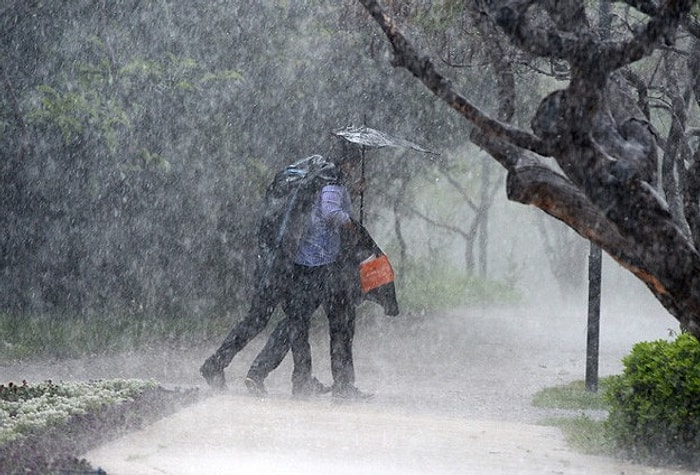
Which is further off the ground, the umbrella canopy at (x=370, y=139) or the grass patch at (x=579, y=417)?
the umbrella canopy at (x=370, y=139)

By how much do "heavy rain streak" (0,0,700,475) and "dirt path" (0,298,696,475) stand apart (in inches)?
1.8

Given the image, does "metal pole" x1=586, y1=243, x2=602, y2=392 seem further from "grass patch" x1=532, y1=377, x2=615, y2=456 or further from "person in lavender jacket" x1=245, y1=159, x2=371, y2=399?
"person in lavender jacket" x1=245, y1=159, x2=371, y2=399

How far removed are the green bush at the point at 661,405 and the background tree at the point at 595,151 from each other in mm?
1265

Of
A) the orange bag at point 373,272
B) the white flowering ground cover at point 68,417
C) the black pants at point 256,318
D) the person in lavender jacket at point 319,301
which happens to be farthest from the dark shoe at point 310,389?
the white flowering ground cover at point 68,417

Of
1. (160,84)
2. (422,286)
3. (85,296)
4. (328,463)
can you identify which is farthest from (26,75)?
(422,286)

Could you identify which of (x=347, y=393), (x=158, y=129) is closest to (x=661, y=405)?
(x=347, y=393)

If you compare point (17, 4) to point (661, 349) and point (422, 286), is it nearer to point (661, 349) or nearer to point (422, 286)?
point (661, 349)

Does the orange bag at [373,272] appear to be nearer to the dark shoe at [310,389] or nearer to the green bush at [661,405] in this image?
the dark shoe at [310,389]

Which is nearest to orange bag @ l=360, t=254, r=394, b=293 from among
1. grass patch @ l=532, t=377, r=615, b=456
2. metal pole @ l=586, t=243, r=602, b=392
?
grass patch @ l=532, t=377, r=615, b=456

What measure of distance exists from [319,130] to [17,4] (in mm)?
5448

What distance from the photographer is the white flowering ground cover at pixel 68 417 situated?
589cm

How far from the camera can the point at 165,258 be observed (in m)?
17.2

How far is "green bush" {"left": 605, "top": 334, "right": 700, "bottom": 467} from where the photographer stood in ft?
23.4

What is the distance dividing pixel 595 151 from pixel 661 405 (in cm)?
234
